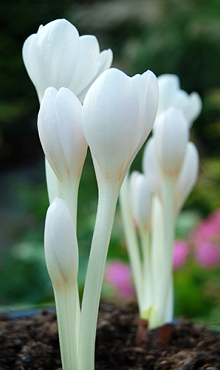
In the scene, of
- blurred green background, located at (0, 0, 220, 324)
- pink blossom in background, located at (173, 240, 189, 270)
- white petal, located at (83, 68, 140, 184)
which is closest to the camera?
white petal, located at (83, 68, 140, 184)

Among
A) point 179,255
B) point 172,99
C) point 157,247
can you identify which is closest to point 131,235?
point 157,247

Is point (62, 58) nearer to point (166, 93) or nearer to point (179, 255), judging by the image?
point (166, 93)

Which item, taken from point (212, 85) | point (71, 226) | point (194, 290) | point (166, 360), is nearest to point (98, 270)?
point (71, 226)

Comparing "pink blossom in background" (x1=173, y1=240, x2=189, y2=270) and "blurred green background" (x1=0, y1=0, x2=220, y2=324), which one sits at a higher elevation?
"blurred green background" (x1=0, y1=0, x2=220, y2=324)

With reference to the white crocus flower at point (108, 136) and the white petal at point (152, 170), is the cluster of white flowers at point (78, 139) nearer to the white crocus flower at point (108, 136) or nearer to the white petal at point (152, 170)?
the white crocus flower at point (108, 136)

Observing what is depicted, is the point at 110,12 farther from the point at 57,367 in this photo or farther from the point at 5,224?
the point at 57,367

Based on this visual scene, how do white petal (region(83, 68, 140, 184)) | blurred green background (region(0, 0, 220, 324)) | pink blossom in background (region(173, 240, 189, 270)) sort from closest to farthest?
white petal (region(83, 68, 140, 184)) < pink blossom in background (region(173, 240, 189, 270)) < blurred green background (region(0, 0, 220, 324))

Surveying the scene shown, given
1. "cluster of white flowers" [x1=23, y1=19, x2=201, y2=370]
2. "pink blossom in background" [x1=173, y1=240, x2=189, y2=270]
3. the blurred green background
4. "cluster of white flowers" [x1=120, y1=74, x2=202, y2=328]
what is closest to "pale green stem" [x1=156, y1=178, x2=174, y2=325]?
"cluster of white flowers" [x1=120, y1=74, x2=202, y2=328]

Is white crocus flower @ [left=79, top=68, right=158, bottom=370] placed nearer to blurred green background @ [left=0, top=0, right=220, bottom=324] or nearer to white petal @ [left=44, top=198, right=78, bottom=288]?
white petal @ [left=44, top=198, right=78, bottom=288]
